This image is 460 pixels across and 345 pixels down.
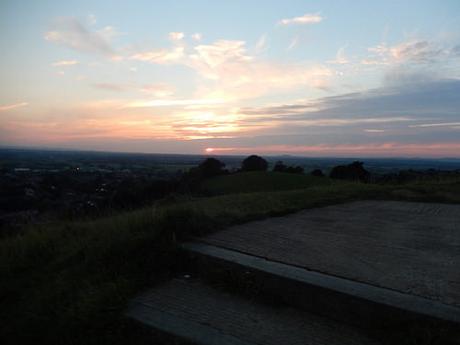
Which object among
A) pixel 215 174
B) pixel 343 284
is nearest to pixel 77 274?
pixel 343 284

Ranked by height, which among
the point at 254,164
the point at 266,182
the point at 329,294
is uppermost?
the point at 254,164

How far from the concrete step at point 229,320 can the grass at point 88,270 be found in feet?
0.70

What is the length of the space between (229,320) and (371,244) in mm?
2156

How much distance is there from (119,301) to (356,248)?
2.44m

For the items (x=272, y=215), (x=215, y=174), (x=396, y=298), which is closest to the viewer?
(x=396, y=298)

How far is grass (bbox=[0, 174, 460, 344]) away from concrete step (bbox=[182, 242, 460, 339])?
0.51m

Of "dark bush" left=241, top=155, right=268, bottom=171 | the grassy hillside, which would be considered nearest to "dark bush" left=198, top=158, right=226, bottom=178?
"dark bush" left=241, top=155, right=268, bottom=171

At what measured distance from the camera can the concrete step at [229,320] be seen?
8.59 feet

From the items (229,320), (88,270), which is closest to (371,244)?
(229,320)

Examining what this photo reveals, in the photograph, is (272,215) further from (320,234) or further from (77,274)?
(77,274)

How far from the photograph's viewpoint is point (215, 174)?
2366cm

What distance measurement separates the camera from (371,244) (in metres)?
4.34

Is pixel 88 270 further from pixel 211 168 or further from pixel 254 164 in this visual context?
pixel 254 164

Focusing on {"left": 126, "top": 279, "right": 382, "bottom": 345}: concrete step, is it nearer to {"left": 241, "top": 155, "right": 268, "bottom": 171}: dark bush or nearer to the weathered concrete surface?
the weathered concrete surface
